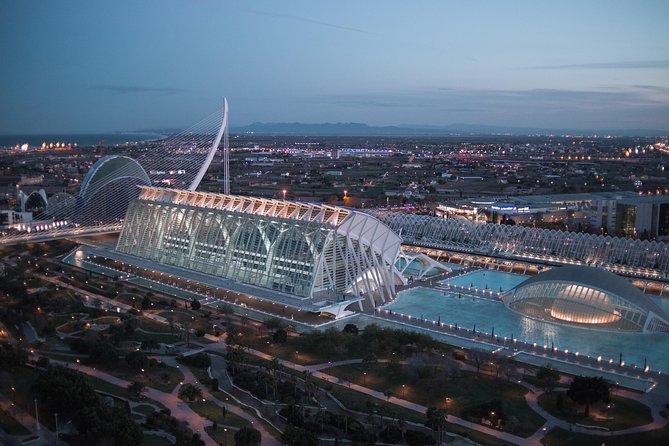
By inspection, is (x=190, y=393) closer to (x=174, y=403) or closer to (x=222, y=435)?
(x=174, y=403)

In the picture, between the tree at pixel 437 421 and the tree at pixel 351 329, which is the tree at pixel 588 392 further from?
the tree at pixel 351 329

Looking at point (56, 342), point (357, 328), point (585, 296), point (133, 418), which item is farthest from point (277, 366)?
point (585, 296)

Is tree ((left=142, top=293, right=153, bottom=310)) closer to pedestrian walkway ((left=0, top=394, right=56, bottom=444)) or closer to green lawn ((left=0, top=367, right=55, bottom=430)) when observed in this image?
green lawn ((left=0, top=367, right=55, bottom=430))

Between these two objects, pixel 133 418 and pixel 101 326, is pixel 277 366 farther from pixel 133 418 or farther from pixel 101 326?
pixel 101 326

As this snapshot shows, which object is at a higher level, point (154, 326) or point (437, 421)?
point (437, 421)

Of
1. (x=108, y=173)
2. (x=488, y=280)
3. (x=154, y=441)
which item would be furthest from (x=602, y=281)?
(x=108, y=173)

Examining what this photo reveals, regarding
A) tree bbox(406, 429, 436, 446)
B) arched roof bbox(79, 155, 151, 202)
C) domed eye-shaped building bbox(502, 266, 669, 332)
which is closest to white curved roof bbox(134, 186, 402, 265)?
domed eye-shaped building bbox(502, 266, 669, 332)

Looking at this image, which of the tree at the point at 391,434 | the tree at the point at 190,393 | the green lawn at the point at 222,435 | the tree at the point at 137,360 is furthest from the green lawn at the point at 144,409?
the tree at the point at 391,434
